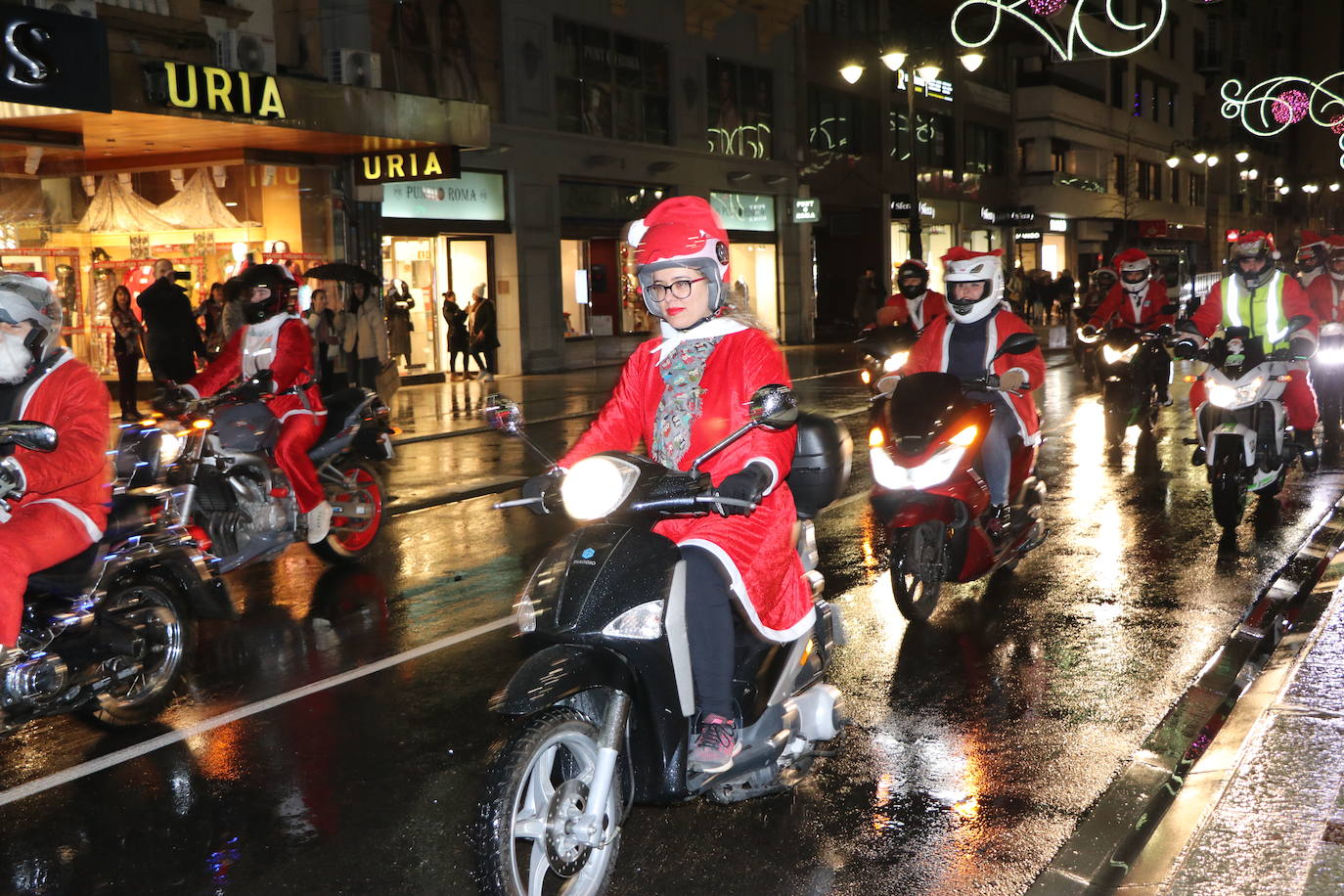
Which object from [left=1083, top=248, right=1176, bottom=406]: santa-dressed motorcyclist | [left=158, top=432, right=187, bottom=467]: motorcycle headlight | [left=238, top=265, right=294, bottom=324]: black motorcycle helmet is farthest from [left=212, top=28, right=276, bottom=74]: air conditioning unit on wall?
[left=158, top=432, right=187, bottom=467]: motorcycle headlight

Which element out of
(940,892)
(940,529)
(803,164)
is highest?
(803,164)

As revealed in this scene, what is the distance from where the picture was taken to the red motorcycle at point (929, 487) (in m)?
6.57

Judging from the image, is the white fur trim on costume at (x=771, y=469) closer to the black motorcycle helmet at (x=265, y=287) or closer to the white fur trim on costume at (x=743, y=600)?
the white fur trim on costume at (x=743, y=600)

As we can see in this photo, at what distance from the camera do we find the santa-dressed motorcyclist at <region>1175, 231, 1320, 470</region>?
373 inches

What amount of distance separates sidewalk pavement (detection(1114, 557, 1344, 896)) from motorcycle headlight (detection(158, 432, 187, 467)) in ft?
14.2

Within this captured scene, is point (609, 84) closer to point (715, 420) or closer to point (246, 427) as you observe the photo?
point (246, 427)

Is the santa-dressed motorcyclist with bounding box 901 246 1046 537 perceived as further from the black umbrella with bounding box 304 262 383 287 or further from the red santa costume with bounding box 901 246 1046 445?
the black umbrella with bounding box 304 262 383 287

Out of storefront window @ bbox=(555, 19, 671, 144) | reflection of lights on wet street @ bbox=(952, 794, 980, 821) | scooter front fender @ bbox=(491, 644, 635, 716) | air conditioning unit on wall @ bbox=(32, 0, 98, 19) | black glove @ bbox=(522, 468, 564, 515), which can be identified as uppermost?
storefront window @ bbox=(555, 19, 671, 144)

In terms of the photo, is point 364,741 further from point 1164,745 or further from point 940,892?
point 1164,745

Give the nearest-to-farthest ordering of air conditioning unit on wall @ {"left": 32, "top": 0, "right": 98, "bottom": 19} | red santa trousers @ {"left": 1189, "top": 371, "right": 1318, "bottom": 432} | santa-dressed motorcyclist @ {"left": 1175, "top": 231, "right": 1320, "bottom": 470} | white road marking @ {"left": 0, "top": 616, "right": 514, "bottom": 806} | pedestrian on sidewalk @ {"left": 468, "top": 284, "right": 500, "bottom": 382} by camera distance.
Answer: white road marking @ {"left": 0, "top": 616, "right": 514, "bottom": 806}, santa-dressed motorcyclist @ {"left": 1175, "top": 231, "right": 1320, "bottom": 470}, red santa trousers @ {"left": 1189, "top": 371, "right": 1318, "bottom": 432}, air conditioning unit on wall @ {"left": 32, "top": 0, "right": 98, "bottom": 19}, pedestrian on sidewalk @ {"left": 468, "top": 284, "right": 500, "bottom": 382}

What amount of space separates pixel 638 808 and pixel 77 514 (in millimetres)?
2436

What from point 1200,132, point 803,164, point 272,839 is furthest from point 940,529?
point 1200,132

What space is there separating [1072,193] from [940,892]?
172 feet

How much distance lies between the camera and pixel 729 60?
32.2 meters
